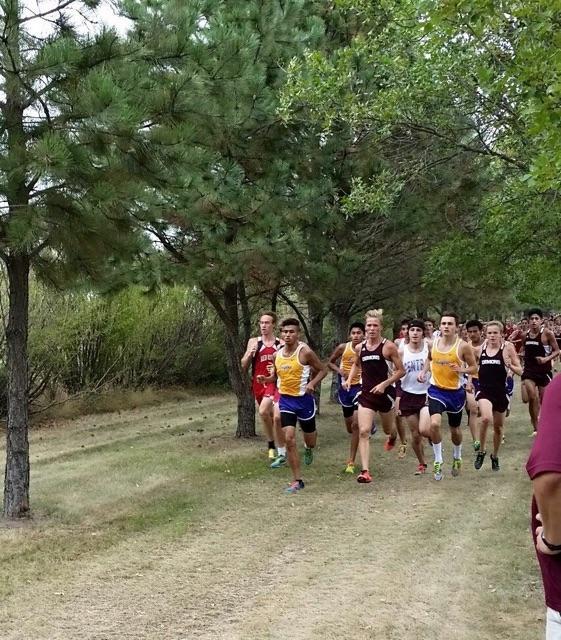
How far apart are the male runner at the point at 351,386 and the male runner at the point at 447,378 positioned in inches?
44.4

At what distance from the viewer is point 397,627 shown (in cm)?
456

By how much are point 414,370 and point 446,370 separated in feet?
1.96

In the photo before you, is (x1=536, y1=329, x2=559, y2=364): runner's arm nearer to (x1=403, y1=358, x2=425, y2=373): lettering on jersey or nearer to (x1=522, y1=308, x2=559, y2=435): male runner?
(x1=522, y1=308, x2=559, y2=435): male runner

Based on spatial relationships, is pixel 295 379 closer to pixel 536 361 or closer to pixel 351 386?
pixel 351 386

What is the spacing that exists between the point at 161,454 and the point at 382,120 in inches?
230

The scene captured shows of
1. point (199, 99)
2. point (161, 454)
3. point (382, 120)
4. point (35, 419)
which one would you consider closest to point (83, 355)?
point (35, 419)

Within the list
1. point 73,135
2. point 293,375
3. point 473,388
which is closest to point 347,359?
point 473,388

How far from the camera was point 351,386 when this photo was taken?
10.6 m

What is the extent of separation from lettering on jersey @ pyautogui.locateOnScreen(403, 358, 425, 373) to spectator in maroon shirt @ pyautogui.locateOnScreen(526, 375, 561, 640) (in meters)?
7.24

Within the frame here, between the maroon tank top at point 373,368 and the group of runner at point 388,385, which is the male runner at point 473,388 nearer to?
the group of runner at point 388,385

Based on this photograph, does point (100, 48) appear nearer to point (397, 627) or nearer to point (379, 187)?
point (397, 627)

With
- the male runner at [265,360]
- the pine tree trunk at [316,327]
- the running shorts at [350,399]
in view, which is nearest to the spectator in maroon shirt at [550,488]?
the male runner at [265,360]

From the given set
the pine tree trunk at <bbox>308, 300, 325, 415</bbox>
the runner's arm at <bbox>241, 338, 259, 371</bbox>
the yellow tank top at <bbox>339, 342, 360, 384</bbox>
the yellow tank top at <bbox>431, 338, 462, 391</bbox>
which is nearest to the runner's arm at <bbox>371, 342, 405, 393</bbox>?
the yellow tank top at <bbox>431, 338, 462, 391</bbox>

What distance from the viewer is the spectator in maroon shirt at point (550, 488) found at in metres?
2.29
